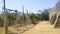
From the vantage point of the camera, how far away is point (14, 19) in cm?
2309

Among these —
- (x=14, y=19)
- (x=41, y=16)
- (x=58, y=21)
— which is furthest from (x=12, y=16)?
(x=41, y=16)

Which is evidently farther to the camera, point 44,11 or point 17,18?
point 44,11

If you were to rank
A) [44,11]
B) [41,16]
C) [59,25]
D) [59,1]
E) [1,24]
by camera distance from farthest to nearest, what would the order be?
[44,11] < [41,16] < [59,1] < [1,24] < [59,25]

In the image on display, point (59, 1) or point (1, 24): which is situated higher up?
point (59, 1)

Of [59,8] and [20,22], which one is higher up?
[59,8]

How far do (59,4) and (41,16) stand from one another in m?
28.6

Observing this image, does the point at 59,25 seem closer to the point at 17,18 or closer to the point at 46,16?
the point at 17,18

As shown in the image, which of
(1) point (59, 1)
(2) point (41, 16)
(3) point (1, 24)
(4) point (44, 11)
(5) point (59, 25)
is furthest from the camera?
(4) point (44, 11)

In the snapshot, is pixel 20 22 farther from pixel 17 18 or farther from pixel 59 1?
pixel 59 1

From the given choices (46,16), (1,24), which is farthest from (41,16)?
(1,24)

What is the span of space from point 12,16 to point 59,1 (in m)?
7.96

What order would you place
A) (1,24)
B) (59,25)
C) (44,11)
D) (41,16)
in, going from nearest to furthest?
1. (59,25)
2. (1,24)
3. (41,16)
4. (44,11)

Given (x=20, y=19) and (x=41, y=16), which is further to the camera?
(x=41, y=16)

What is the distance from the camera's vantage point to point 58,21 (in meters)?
19.6
